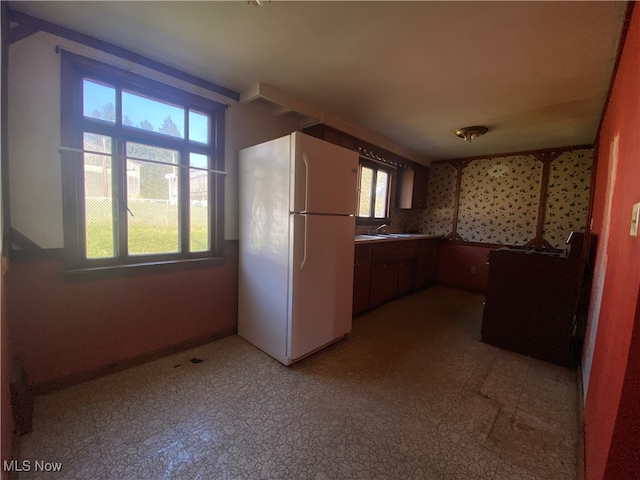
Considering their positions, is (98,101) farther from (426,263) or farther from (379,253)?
(426,263)

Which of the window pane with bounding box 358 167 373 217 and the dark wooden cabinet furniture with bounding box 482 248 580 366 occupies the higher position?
the window pane with bounding box 358 167 373 217

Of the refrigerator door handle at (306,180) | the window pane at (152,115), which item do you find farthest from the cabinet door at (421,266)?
the window pane at (152,115)

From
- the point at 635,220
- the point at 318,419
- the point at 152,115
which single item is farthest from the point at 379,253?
the point at 152,115

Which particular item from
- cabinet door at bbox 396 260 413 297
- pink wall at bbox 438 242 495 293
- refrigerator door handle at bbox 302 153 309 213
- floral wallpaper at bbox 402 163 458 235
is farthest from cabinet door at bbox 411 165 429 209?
refrigerator door handle at bbox 302 153 309 213

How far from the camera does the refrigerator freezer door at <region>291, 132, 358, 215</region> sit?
1960 mm

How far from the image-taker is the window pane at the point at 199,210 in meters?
2.30

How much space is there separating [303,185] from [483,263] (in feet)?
12.1

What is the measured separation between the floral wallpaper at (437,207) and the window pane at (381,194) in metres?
0.76

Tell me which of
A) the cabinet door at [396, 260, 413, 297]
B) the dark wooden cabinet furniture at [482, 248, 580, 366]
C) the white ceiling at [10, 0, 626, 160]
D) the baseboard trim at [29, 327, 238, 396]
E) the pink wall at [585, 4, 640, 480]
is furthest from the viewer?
the cabinet door at [396, 260, 413, 297]

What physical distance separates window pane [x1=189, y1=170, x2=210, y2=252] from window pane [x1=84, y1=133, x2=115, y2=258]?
56 centimetres

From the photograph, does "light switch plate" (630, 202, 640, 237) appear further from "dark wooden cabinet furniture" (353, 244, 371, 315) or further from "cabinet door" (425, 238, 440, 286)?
"cabinet door" (425, 238, 440, 286)

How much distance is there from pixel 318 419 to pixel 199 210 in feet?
6.16

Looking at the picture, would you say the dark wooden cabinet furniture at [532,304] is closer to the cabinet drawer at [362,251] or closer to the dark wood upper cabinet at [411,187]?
the cabinet drawer at [362,251]

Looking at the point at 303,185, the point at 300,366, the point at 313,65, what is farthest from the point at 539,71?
the point at 300,366
